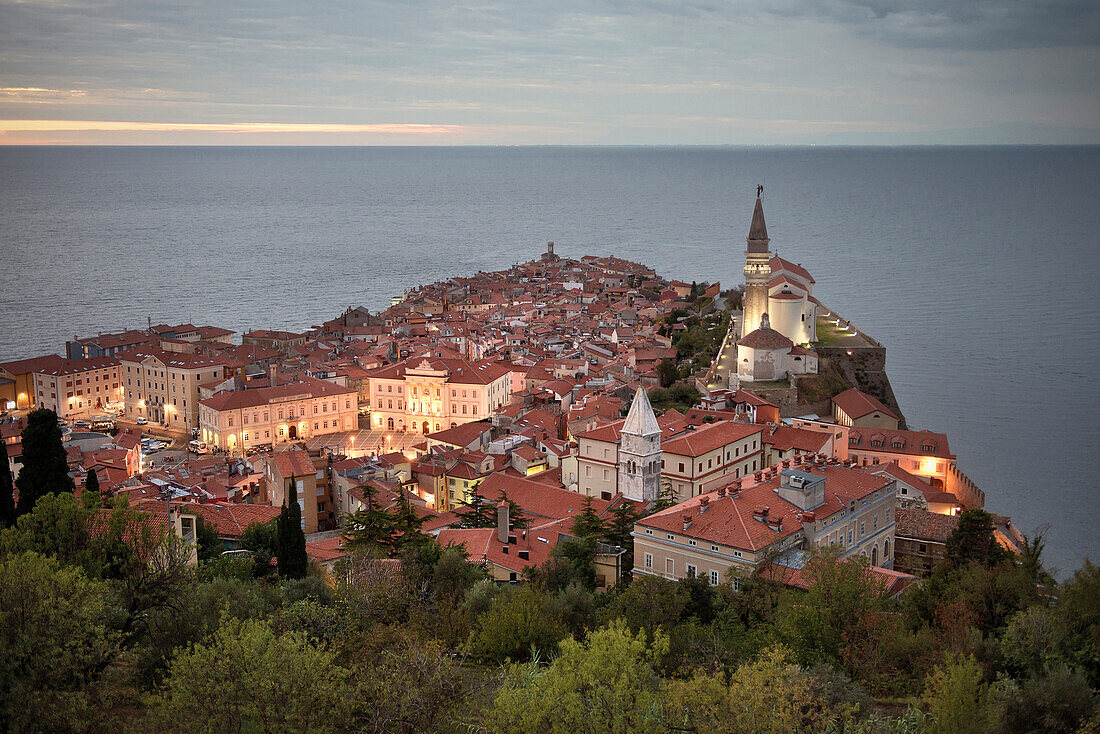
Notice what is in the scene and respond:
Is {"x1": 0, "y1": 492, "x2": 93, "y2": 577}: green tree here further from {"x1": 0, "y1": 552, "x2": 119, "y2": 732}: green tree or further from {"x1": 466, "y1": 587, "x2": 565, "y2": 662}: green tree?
{"x1": 466, "y1": 587, "x2": 565, "y2": 662}: green tree

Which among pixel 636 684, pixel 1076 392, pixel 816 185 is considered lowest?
pixel 1076 392

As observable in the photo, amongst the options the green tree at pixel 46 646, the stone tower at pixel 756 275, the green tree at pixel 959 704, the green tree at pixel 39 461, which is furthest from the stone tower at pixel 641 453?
the stone tower at pixel 756 275

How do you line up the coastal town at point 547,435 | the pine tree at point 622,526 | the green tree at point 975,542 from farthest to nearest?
the pine tree at point 622,526 → the coastal town at point 547,435 → the green tree at point 975,542

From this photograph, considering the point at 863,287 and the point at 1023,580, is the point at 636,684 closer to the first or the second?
the point at 1023,580

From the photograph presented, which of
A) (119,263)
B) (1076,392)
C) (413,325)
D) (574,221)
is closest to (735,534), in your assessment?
(1076,392)

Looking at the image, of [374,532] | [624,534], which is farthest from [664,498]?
[374,532]

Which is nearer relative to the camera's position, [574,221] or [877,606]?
[877,606]

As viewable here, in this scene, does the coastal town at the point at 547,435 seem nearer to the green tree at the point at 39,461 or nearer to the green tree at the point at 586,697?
the green tree at the point at 39,461
